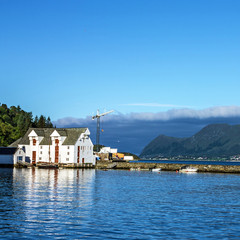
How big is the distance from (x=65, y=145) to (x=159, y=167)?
38421 millimetres

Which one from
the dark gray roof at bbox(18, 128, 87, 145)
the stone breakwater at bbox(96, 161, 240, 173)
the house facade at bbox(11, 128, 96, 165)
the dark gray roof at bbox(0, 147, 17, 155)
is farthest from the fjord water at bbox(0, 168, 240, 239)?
the dark gray roof at bbox(0, 147, 17, 155)

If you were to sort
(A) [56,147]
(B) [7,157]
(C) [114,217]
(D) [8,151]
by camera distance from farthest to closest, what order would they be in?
1. (A) [56,147]
2. (D) [8,151]
3. (B) [7,157]
4. (C) [114,217]

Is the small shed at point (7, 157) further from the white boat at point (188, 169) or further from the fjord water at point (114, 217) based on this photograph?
the fjord water at point (114, 217)

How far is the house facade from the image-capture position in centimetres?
15550

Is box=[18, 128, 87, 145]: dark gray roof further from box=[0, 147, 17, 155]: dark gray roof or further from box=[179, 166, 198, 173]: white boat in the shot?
box=[179, 166, 198, 173]: white boat

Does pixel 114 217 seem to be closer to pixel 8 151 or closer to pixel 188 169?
pixel 188 169

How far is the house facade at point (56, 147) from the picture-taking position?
156m

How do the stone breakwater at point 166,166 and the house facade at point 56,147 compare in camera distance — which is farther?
the house facade at point 56,147

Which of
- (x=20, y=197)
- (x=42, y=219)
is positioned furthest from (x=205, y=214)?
(x=20, y=197)

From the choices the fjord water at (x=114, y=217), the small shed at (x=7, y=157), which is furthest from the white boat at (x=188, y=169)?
the fjord water at (x=114, y=217)

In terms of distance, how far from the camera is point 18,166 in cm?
15500

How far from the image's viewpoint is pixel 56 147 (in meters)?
158

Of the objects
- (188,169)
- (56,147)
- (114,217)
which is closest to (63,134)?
(56,147)

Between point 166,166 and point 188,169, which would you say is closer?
point 188,169
